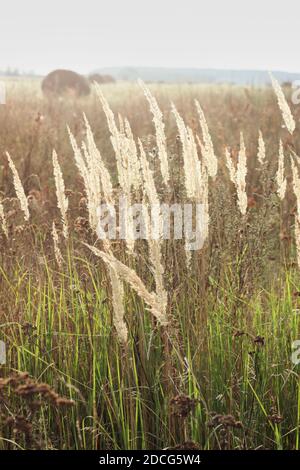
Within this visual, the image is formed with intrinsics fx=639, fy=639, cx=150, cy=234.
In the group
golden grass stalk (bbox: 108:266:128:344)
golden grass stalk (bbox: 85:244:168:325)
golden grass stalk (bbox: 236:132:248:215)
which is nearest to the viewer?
golden grass stalk (bbox: 85:244:168:325)

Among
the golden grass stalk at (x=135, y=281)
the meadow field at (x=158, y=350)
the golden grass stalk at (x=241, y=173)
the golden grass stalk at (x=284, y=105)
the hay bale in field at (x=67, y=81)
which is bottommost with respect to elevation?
the meadow field at (x=158, y=350)

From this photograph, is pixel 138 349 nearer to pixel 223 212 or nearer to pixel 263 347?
pixel 263 347

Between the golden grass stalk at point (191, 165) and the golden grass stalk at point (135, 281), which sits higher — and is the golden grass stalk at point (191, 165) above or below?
above

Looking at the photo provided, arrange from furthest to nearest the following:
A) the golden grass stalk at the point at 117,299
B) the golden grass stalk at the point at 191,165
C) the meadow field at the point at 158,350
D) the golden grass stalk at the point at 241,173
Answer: the golden grass stalk at the point at 241,173, the golden grass stalk at the point at 191,165, the meadow field at the point at 158,350, the golden grass stalk at the point at 117,299

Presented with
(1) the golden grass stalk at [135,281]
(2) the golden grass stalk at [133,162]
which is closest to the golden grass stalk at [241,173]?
(2) the golden grass stalk at [133,162]

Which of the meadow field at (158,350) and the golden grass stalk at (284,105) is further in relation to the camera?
the golden grass stalk at (284,105)

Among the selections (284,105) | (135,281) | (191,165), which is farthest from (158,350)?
(284,105)

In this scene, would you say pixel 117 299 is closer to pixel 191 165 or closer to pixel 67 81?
pixel 191 165

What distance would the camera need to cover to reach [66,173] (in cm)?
621

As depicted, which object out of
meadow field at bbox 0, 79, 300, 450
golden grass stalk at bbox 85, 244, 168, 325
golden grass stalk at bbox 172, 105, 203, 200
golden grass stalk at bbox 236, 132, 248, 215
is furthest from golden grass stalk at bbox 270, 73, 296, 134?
golden grass stalk at bbox 85, 244, 168, 325

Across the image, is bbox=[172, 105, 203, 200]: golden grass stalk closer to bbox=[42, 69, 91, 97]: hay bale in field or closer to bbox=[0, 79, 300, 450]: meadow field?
bbox=[0, 79, 300, 450]: meadow field

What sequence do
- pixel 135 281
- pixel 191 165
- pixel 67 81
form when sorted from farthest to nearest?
pixel 67 81
pixel 191 165
pixel 135 281

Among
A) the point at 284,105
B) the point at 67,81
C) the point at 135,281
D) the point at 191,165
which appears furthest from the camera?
the point at 67,81

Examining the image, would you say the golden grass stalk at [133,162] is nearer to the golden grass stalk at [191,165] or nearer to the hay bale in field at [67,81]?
the golden grass stalk at [191,165]
